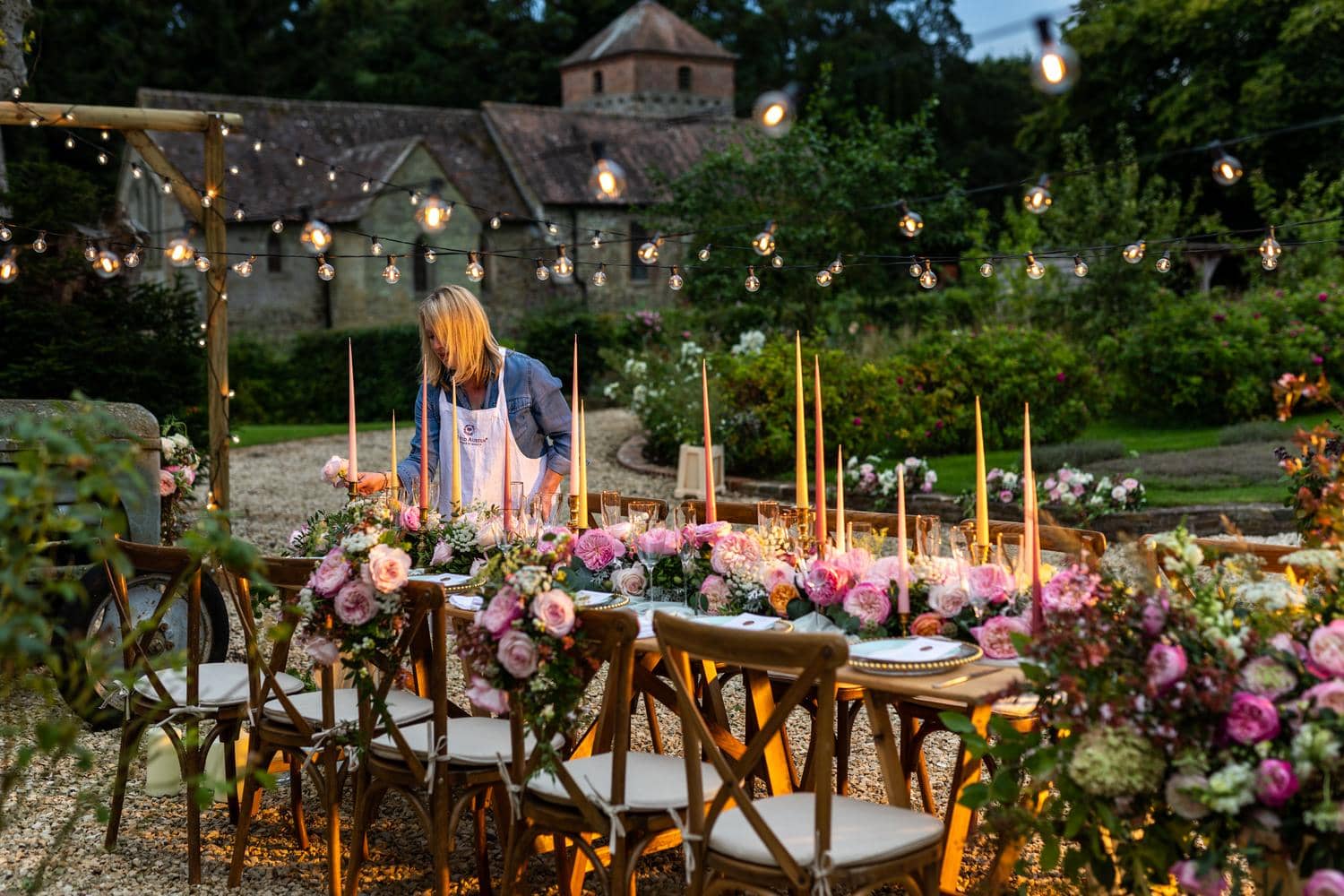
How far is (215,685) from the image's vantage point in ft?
16.1

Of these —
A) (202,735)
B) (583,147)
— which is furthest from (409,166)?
(202,735)

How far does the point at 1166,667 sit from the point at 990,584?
98 cm

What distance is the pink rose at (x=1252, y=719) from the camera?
2.73 m

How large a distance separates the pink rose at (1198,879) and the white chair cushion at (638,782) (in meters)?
1.19

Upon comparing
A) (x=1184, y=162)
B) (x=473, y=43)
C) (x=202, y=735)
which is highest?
(x=473, y=43)

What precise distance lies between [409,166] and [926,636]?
1171 inches

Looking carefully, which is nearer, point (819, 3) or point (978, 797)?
point (978, 797)

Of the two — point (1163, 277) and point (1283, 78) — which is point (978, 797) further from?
point (1283, 78)

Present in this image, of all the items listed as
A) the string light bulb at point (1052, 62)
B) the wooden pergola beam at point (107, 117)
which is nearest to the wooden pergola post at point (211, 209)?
the wooden pergola beam at point (107, 117)

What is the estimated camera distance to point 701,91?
45125 millimetres

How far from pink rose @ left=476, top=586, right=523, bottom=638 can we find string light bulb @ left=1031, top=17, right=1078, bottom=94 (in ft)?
10.0

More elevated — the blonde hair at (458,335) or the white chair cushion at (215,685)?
the blonde hair at (458,335)

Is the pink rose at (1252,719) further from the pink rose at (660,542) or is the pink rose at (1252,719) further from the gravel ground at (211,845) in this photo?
the pink rose at (660,542)

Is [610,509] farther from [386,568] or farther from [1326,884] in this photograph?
[1326,884]
